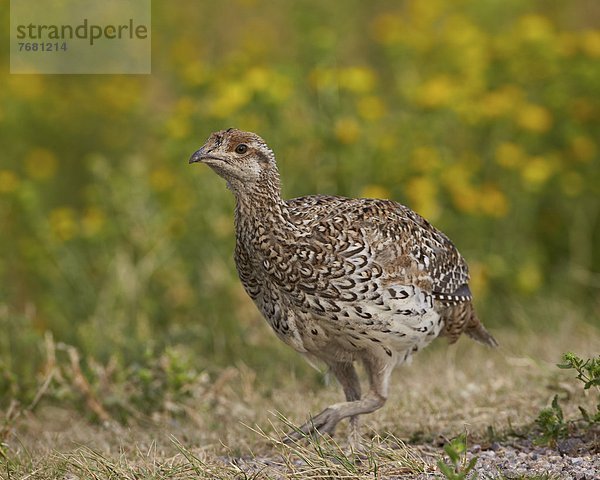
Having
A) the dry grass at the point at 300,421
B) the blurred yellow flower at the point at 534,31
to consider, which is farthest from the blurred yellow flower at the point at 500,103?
the dry grass at the point at 300,421

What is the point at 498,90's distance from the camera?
8.23 m

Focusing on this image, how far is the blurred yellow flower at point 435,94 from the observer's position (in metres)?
7.48

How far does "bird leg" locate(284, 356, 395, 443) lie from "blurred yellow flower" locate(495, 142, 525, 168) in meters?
3.13

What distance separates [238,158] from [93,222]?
2918 mm

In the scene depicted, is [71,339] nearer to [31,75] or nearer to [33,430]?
[33,430]

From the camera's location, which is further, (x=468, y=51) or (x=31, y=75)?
(x=31, y=75)

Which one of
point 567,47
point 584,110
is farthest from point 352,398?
point 567,47

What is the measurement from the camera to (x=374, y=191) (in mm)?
7461

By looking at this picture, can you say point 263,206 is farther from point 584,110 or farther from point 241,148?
point 584,110

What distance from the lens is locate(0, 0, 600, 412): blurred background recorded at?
7.25 metres

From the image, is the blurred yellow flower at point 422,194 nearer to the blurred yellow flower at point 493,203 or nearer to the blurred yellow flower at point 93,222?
the blurred yellow flower at point 493,203

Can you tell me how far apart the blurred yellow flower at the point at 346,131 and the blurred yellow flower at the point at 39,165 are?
2.49 meters

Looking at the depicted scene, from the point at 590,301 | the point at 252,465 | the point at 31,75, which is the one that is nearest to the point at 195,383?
the point at 252,465

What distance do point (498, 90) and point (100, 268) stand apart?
3345 mm
